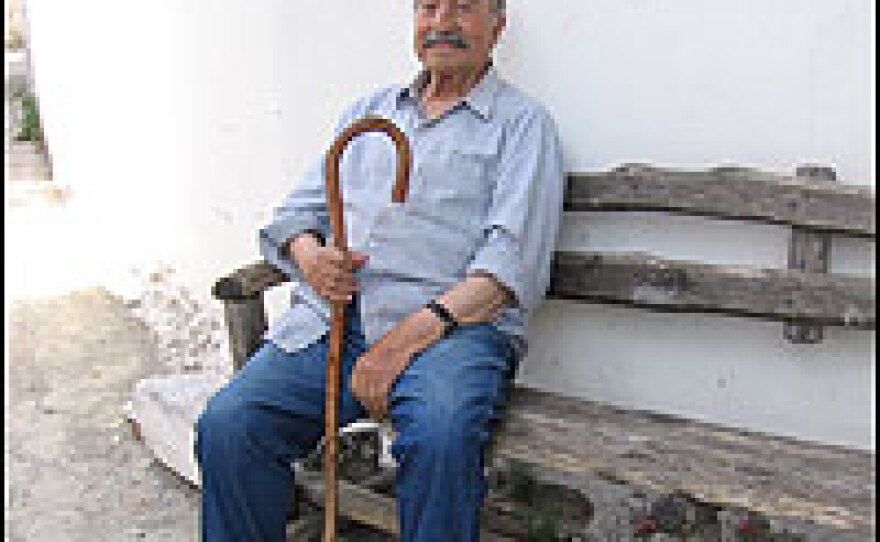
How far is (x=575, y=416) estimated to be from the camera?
2.59m

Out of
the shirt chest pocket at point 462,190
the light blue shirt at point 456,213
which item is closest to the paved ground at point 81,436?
the light blue shirt at point 456,213

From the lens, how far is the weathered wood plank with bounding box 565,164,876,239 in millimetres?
2434

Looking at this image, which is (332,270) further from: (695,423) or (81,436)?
(81,436)

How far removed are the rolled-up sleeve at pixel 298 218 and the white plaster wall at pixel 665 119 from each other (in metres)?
0.46

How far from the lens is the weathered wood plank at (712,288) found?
246 centimetres

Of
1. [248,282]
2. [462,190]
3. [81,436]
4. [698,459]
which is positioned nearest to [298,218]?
[248,282]

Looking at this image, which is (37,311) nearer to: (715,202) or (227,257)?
(227,257)

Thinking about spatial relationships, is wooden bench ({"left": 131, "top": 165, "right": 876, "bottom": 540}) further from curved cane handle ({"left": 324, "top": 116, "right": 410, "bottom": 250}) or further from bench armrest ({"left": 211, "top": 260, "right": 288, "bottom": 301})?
curved cane handle ({"left": 324, "top": 116, "right": 410, "bottom": 250})

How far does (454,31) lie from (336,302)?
2.37ft

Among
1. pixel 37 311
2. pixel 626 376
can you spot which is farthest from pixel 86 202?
pixel 626 376

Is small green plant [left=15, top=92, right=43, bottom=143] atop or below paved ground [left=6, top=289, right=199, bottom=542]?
atop

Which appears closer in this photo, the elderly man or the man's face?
the elderly man

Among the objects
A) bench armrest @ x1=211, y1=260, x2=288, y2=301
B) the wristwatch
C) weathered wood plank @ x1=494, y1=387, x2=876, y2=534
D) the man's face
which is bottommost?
weathered wood plank @ x1=494, y1=387, x2=876, y2=534

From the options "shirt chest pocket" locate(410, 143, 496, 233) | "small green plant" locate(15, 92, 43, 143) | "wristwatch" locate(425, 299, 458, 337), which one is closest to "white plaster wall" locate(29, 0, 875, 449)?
"shirt chest pocket" locate(410, 143, 496, 233)
